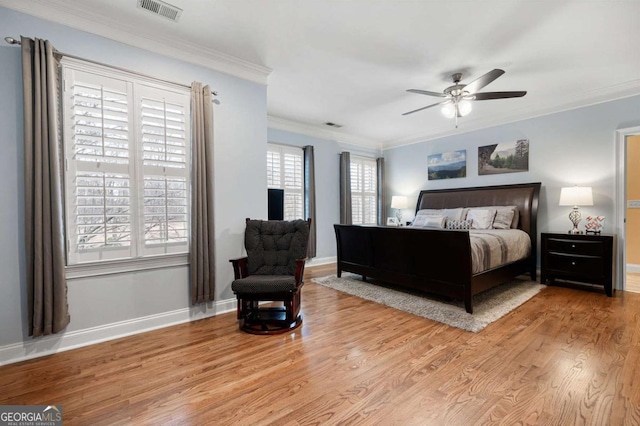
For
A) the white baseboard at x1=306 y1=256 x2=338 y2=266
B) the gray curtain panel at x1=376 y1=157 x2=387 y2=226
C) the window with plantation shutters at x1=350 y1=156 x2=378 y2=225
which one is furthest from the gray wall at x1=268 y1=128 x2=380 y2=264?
the gray curtain panel at x1=376 y1=157 x2=387 y2=226

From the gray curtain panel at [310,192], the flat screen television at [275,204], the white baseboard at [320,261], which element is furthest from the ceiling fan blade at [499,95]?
the white baseboard at [320,261]

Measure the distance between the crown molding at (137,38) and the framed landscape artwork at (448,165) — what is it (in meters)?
4.02

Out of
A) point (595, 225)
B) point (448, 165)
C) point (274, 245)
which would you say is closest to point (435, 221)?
point (448, 165)

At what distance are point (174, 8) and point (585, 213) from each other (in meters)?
5.69

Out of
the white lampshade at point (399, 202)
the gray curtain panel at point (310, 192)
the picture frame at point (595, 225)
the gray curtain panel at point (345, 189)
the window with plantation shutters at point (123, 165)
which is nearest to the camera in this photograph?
the window with plantation shutters at point (123, 165)

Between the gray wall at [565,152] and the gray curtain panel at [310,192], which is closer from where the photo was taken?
the gray wall at [565,152]

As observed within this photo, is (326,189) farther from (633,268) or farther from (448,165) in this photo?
(633,268)

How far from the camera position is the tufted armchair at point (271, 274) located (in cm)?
263

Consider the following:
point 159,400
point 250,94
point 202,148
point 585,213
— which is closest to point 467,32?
point 250,94

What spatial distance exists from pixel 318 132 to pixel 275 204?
2.34 meters

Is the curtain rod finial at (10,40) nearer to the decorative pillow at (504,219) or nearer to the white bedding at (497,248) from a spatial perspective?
the white bedding at (497,248)

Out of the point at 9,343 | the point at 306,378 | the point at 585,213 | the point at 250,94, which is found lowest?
the point at 306,378

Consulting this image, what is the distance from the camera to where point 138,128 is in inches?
105

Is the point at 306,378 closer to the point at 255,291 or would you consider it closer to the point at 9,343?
the point at 255,291
